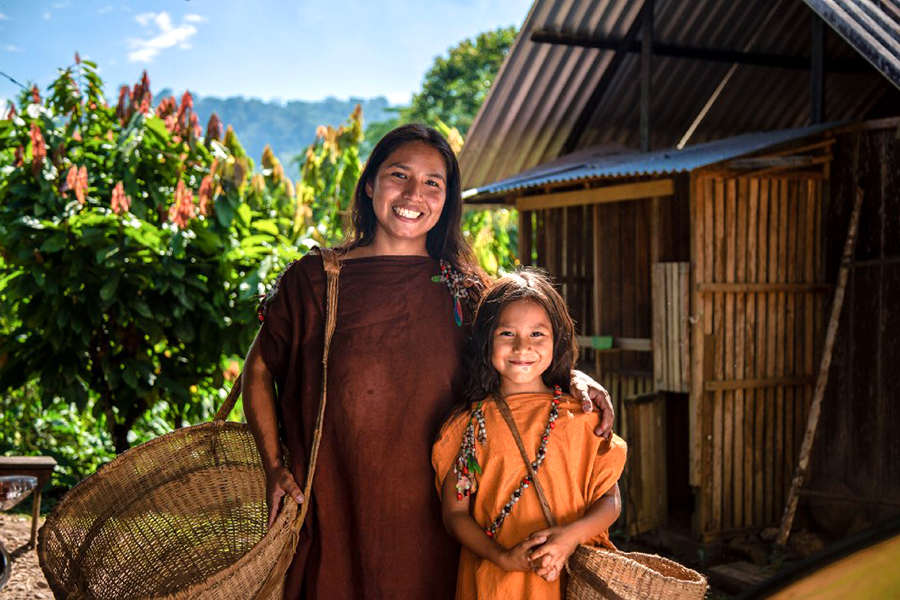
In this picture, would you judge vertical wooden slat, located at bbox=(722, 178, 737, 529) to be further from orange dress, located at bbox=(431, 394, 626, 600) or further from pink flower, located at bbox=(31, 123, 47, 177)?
pink flower, located at bbox=(31, 123, 47, 177)

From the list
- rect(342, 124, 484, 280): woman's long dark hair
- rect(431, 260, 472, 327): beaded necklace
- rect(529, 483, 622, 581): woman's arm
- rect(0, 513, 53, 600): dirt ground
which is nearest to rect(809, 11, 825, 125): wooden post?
rect(342, 124, 484, 280): woman's long dark hair

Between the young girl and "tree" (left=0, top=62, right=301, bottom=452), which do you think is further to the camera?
"tree" (left=0, top=62, right=301, bottom=452)

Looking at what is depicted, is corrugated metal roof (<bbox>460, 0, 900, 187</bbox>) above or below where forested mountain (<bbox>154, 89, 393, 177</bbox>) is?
below

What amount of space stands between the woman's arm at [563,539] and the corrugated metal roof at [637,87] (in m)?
5.32

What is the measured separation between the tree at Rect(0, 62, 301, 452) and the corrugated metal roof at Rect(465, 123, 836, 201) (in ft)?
6.10

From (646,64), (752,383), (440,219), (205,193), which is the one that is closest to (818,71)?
(646,64)

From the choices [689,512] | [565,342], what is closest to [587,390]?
[565,342]

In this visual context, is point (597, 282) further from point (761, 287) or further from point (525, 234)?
point (761, 287)

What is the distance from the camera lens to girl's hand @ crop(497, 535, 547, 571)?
204 cm

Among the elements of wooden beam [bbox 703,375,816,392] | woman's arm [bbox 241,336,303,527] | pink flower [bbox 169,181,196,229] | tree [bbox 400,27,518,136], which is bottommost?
wooden beam [bbox 703,375,816,392]

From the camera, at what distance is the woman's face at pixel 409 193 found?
243 cm

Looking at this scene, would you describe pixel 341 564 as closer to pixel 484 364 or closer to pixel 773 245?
pixel 484 364

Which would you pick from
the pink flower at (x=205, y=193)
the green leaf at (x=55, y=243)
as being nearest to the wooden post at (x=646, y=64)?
the pink flower at (x=205, y=193)

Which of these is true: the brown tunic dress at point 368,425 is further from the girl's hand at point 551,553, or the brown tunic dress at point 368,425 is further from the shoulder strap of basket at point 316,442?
the girl's hand at point 551,553
